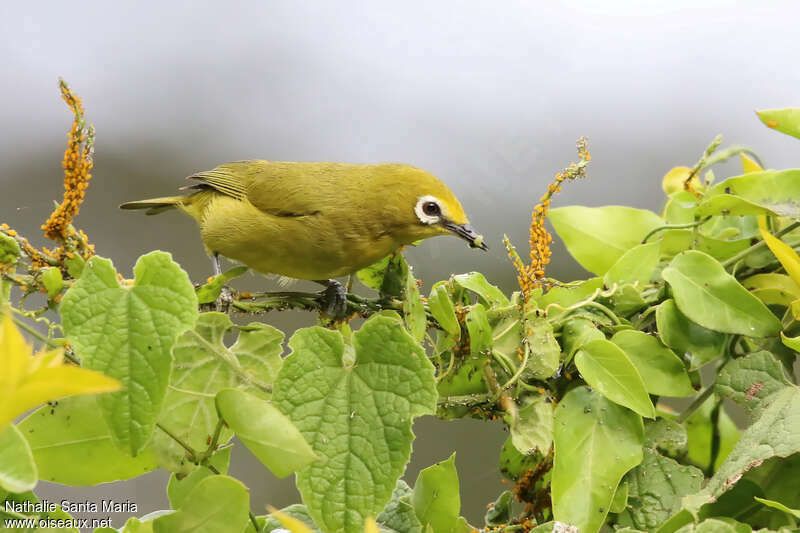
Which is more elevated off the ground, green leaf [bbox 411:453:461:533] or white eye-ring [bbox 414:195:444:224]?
white eye-ring [bbox 414:195:444:224]

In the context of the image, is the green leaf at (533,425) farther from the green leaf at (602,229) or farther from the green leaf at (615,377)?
the green leaf at (602,229)

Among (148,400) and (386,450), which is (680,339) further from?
(148,400)

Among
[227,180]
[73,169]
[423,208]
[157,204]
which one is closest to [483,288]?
[73,169]

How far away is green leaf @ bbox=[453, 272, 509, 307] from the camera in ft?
4.35

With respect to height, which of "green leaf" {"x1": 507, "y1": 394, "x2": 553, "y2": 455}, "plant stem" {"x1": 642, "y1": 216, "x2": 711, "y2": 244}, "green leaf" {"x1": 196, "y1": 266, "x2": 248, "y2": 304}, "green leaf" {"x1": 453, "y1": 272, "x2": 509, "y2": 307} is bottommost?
"green leaf" {"x1": 507, "y1": 394, "x2": 553, "y2": 455}

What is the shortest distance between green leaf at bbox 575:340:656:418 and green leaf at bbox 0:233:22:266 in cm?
88

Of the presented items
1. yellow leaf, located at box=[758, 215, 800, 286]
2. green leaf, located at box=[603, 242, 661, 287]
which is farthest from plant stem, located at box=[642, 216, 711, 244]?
yellow leaf, located at box=[758, 215, 800, 286]

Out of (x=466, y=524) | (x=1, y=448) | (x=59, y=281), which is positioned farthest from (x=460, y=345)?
(x=1, y=448)

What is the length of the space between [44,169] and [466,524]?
184 inches

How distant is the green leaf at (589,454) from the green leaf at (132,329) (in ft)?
2.04

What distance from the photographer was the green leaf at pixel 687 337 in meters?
1.32

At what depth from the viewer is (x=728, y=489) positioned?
105cm

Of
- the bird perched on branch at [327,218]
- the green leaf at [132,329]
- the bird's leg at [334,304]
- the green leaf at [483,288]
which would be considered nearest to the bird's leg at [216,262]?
the bird perched on branch at [327,218]

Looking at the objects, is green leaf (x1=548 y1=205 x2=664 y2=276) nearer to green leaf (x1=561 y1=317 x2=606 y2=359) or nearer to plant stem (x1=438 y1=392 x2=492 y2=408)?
A: green leaf (x1=561 y1=317 x2=606 y2=359)
